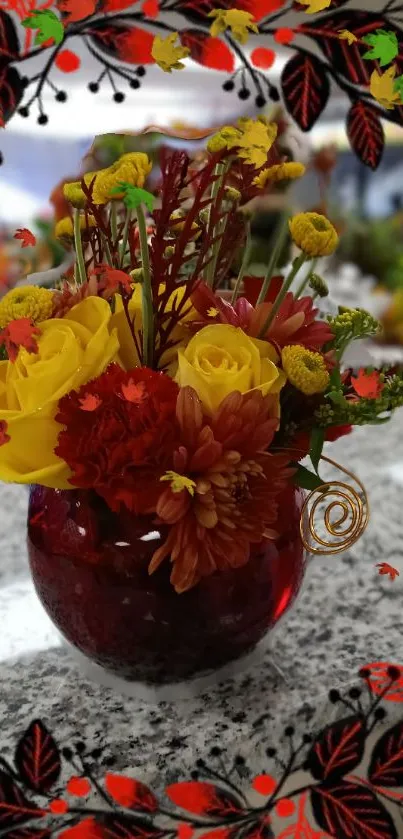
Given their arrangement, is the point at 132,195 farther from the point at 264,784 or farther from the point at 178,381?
the point at 264,784

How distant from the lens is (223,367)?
0.41m

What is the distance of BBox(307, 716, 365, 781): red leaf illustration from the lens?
1.72 feet

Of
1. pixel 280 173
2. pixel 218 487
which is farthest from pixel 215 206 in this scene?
pixel 218 487

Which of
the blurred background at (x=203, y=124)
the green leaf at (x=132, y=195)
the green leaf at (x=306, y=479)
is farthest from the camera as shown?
the blurred background at (x=203, y=124)

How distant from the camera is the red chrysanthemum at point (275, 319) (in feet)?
1.43

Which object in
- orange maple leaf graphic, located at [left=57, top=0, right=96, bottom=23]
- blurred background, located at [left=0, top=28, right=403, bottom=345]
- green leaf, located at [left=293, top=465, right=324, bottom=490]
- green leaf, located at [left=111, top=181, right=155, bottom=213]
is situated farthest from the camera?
blurred background, located at [left=0, top=28, right=403, bottom=345]

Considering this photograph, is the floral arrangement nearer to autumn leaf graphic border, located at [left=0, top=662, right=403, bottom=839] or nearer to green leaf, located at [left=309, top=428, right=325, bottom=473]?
green leaf, located at [left=309, top=428, right=325, bottom=473]

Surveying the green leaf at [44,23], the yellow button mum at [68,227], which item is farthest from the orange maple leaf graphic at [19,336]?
the green leaf at [44,23]

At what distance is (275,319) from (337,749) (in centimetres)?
32

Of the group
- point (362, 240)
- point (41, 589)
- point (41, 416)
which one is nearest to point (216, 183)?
point (41, 416)

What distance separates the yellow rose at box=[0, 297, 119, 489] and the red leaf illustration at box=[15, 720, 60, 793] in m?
0.19

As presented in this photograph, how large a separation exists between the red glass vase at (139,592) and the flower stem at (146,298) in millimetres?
94

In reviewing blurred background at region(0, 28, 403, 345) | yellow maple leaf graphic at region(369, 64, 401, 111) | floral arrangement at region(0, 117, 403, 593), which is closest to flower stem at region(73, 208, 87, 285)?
floral arrangement at region(0, 117, 403, 593)

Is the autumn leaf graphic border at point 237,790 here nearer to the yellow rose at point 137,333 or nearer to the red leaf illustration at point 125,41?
the yellow rose at point 137,333
